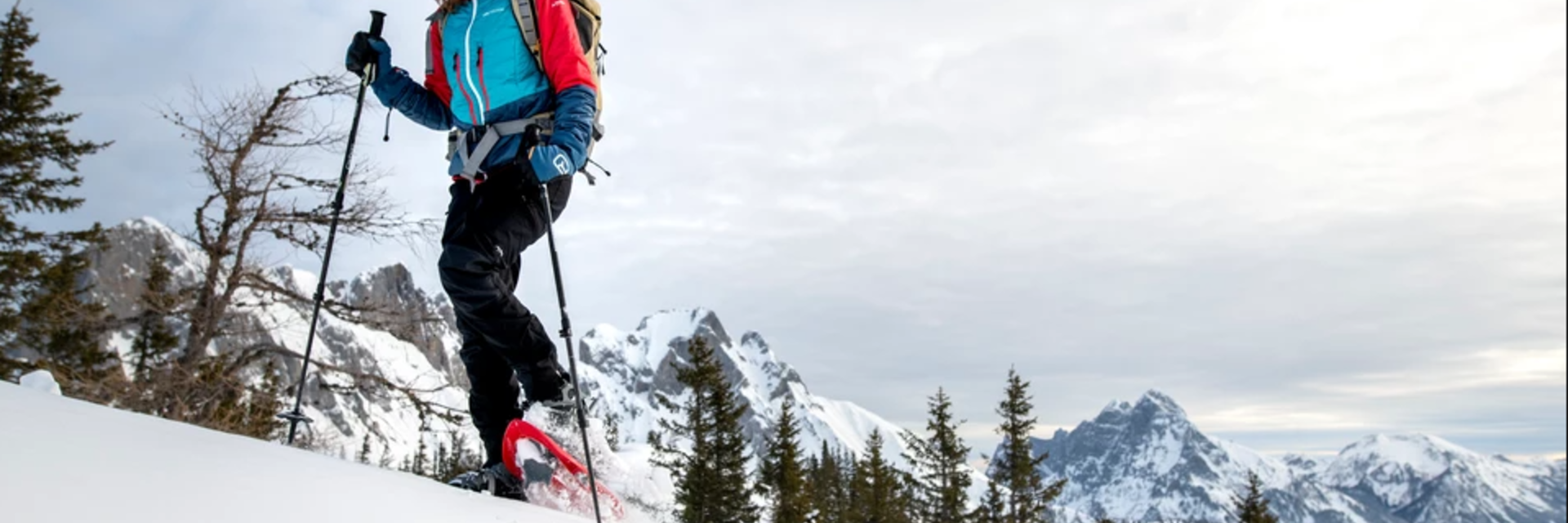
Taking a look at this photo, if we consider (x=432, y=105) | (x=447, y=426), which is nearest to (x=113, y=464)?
(x=432, y=105)

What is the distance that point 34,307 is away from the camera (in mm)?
20344

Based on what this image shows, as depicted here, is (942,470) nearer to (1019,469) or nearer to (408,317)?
(1019,469)

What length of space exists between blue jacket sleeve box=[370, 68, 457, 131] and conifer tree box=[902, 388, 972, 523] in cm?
3272

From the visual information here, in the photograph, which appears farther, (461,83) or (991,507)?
(991,507)

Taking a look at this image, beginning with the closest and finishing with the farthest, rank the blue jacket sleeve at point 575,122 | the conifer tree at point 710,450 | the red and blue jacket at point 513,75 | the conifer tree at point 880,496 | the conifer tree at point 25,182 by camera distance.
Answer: the blue jacket sleeve at point 575,122, the red and blue jacket at point 513,75, the conifer tree at point 25,182, the conifer tree at point 710,450, the conifer tree at point 880,496

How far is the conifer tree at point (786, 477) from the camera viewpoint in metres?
30.0

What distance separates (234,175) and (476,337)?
9446mm

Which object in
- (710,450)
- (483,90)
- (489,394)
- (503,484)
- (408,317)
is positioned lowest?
(710,450)

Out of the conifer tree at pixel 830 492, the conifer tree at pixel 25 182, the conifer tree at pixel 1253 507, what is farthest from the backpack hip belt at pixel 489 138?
the conifer tree at pixel 830 492

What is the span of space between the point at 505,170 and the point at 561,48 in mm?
724

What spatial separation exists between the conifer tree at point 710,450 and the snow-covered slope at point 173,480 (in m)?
26.3

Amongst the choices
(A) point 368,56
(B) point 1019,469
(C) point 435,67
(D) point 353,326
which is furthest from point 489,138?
(B) point 1019,469

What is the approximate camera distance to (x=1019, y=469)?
34469mm

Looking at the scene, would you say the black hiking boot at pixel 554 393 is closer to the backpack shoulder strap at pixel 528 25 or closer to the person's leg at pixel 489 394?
the person's leg at pixel 489 394
